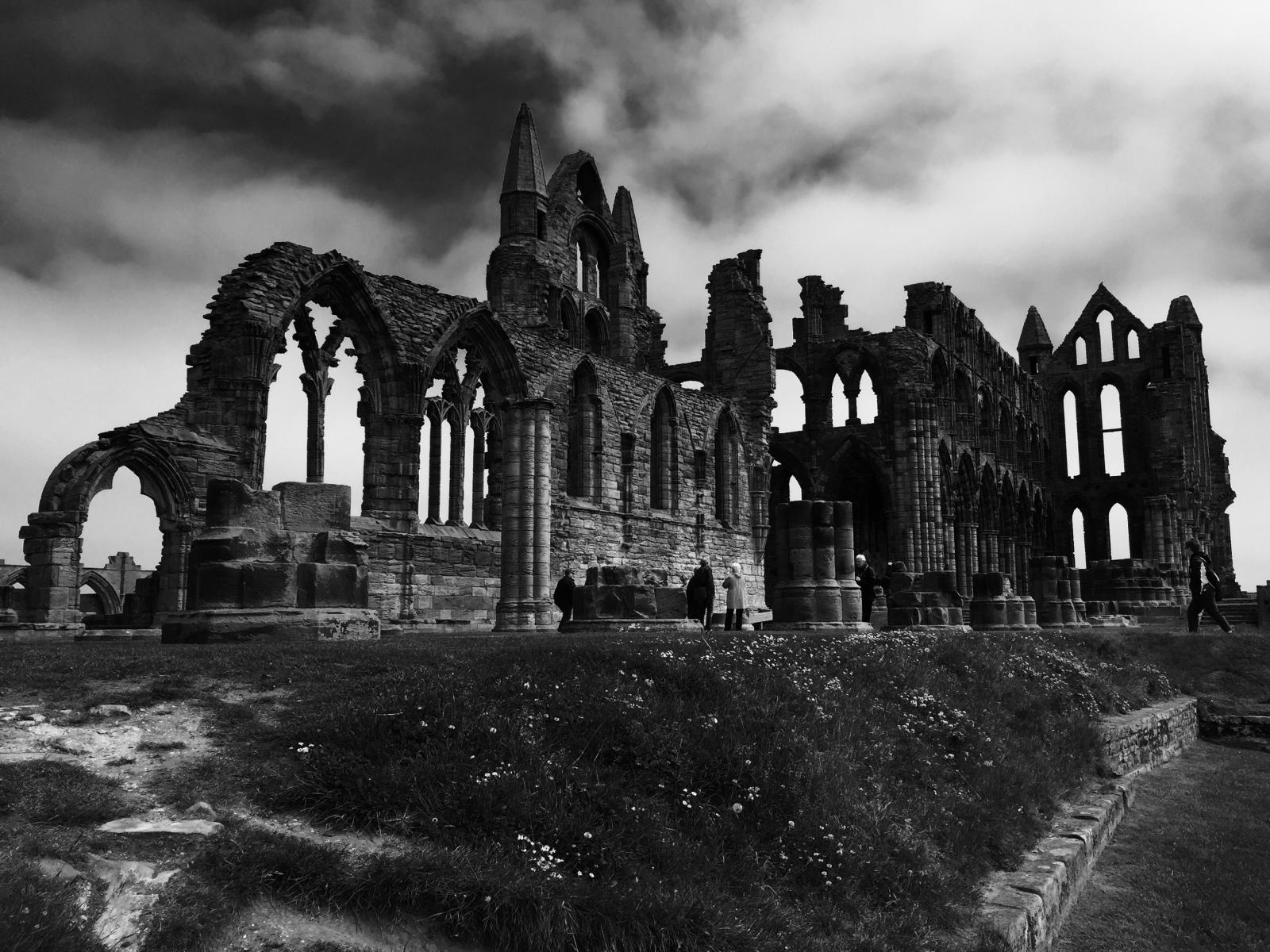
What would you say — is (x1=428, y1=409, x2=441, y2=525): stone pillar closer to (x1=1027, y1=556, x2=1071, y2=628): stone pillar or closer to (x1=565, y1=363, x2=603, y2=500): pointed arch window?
(x1=565, y1=363, x2=603, y2=500): pointed arch window

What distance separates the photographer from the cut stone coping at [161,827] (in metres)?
3.70

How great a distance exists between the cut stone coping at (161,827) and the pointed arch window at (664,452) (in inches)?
882

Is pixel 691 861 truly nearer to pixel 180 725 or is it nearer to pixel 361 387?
pixel 180 725

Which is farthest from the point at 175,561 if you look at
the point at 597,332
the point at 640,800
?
the point at 597,332

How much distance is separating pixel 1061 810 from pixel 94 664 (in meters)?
6.61

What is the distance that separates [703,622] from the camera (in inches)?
671

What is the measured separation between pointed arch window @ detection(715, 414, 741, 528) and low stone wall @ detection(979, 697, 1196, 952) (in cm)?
1710

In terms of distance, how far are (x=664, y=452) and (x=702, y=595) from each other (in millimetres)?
9908

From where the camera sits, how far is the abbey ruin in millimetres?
14547

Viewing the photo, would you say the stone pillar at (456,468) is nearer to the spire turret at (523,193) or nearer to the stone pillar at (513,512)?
the stone pillar at (513,512)

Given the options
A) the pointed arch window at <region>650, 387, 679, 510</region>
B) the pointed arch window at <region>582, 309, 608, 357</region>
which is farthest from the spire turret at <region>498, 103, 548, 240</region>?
the pointed arch window at <region>650, 387, 679, 510</region>

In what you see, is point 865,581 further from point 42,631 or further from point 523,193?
point 523,193

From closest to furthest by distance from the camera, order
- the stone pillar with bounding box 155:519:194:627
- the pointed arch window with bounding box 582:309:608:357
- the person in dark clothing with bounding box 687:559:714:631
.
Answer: the stone pillar with bounding box 155:519:194:627 < the person in dark clothing with bounding box 687:559:714:631 < the pointed arch window with bounding box 582:309:608:357

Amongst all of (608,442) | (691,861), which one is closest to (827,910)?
(691,861)
